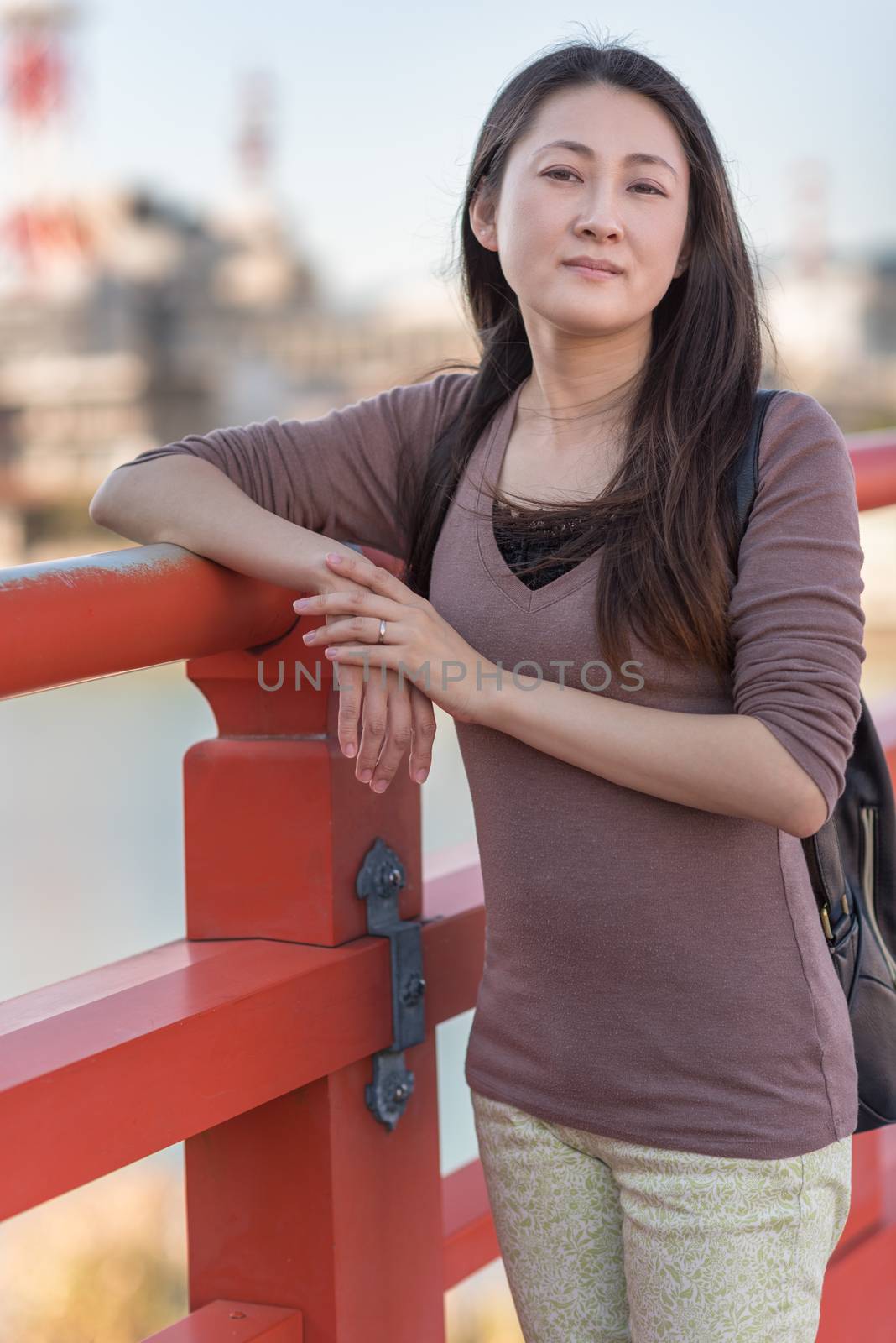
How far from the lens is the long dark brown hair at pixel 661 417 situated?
3.78 ft

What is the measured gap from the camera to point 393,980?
4.25ft

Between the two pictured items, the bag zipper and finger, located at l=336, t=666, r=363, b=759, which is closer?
finger, located at l=336, t=666, r=363, b=759

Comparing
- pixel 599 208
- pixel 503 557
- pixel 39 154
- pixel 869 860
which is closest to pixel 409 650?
pixel 503 557

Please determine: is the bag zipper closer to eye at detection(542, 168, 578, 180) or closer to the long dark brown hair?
the long dark brown hair

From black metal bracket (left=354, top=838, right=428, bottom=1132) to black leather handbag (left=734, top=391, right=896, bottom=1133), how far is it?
0.35 meters

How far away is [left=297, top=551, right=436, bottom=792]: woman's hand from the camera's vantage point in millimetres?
1187

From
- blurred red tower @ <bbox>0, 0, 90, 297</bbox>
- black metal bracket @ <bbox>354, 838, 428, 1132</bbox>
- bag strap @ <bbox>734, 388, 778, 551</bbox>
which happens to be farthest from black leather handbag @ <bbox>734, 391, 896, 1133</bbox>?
blurred red tower @ <bbox>0, 0, 90, 297</bbox>

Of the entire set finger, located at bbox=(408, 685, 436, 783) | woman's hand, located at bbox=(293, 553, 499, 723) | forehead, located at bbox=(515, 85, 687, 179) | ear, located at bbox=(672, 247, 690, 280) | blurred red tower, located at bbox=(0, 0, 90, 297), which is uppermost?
blurred red tower, located at bbox=(0, 0, 90, 297)

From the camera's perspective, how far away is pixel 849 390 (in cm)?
3198

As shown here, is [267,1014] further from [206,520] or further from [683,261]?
[683,261]

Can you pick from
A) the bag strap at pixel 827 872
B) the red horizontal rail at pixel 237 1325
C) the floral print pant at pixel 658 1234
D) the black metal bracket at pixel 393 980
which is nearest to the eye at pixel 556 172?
the bag strap at pixel 827 872

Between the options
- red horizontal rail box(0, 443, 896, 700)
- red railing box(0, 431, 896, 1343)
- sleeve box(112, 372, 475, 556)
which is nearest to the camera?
red horizontal rail box(0, 443, 896, 700)

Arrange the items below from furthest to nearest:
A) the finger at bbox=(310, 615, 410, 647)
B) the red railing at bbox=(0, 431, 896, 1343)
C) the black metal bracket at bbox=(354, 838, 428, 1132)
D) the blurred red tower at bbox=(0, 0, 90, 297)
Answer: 1. the blurred red tower at bbox=(0, 0, 90, 297)
2. the black metal bracket at bbox=(354, 838, 428, 1132)
3. the finger at bbox=(310, 615, 410, 647)
4. the red railing at bbox=(0, 431, 896, 1343)

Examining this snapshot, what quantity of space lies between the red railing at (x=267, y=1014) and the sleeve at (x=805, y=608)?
37 cm
